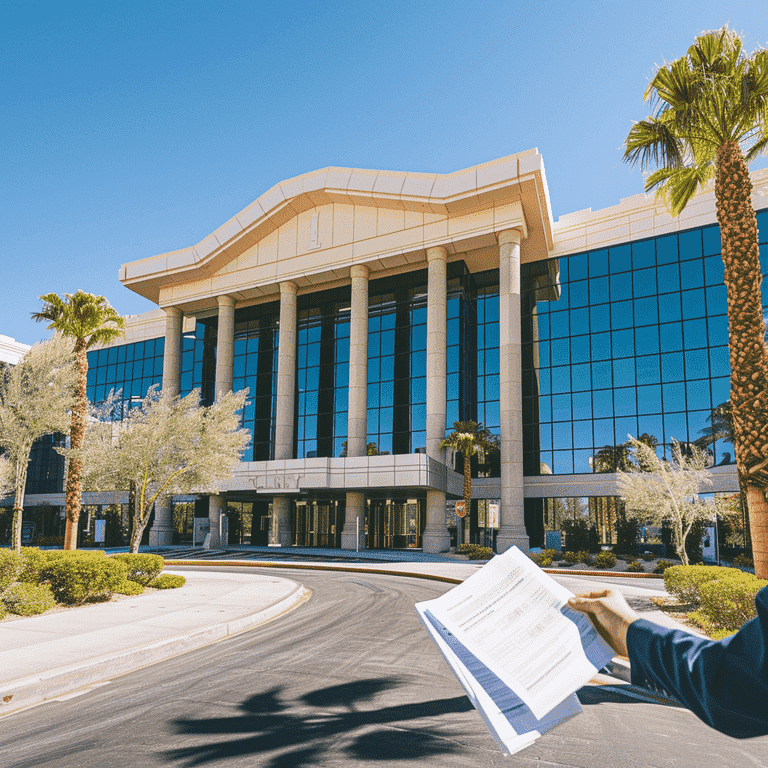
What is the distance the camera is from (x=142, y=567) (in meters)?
16.8

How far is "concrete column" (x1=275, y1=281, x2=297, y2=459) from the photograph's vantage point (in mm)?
44156

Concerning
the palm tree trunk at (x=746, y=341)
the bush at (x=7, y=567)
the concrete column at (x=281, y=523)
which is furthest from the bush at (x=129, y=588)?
the concrete column at (x=281, y=523)

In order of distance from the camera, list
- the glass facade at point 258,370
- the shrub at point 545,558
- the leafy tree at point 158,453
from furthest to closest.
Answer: the glass facade at point 258,370
the shrub at point 545,558
the leafy tree at point 158,453

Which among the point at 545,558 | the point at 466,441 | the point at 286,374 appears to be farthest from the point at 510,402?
the point at 286,374

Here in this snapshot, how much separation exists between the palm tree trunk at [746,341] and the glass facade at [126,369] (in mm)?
53344

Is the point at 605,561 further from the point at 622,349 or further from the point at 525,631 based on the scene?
the point at 525,631

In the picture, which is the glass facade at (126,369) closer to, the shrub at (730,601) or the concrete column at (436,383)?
the concrete column at (436,383)

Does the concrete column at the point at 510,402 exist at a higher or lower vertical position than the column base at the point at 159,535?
higher

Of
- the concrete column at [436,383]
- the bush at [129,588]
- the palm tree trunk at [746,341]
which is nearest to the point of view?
the palm tree trunk at [746,341]

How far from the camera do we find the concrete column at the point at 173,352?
4997 centimetres

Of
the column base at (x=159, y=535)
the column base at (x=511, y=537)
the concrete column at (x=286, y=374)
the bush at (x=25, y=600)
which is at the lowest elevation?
the column base at (x=159, y=535)

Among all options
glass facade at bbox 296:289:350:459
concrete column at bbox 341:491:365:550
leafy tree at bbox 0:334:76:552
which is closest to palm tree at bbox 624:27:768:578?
leafy tree at bbox 0:334:76:552

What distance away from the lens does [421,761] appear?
4840 mm

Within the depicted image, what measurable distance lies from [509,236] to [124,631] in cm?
3432
